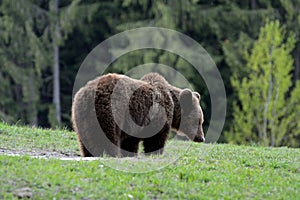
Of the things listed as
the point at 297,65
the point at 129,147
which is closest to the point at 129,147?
the point at 129,147

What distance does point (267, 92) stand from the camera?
28.6m

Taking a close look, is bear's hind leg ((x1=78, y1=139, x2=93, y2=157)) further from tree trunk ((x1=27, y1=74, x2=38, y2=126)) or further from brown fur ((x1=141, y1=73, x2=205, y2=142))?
tree trunk ((x1=27, y1=74, x2=38, y2=126))

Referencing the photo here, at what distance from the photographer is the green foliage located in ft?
92.3

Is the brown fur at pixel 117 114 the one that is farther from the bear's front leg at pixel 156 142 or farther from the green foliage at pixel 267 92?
the green foliage at pixel 267 92

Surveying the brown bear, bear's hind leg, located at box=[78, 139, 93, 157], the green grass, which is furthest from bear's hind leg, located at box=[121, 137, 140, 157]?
bear's hind leg, located at box=[78, 139, 93, 157]

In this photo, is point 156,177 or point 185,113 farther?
point 185,113

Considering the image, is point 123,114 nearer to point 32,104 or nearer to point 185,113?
point 185,113

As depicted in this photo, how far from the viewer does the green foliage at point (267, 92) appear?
28141 mm

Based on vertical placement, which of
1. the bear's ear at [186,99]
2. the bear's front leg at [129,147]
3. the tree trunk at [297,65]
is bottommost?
the tree trunk at [297,65]

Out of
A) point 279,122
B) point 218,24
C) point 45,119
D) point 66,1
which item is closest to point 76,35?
point 66,1

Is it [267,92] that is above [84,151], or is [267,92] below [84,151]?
below

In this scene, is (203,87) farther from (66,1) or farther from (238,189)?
(238,189)

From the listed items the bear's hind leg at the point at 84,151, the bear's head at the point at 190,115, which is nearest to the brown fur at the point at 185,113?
the bear's head at the point at 190,115

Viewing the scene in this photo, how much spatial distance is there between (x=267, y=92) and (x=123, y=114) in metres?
19.6
